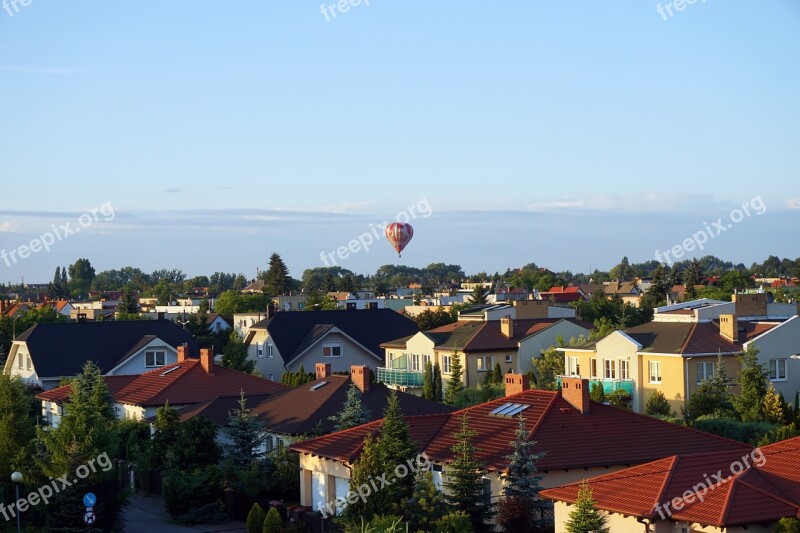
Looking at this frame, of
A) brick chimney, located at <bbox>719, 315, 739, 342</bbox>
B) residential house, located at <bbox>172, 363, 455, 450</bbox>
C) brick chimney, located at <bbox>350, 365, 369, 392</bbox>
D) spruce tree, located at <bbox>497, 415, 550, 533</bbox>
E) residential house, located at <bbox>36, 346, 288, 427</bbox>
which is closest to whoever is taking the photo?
spruce tree, located at <bbox>497, 415, 550, 533</bbox>

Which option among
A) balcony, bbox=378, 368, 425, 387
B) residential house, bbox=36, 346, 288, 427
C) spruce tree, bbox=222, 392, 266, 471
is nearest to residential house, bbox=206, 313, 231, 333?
balcony, bbox=378, 368, 425, 387

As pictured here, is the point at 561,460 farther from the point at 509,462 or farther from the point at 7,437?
the point at 7,437

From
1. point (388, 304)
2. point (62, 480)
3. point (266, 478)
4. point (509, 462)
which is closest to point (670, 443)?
point (509, 462)

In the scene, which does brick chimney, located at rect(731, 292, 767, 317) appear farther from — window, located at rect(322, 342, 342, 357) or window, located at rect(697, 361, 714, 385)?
window, located at rect(322, 342, 342, 357)

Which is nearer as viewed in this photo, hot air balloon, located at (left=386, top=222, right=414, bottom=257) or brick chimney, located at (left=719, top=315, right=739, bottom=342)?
brick chimney, located at (left=719, top=315, right=739, bottom=342)

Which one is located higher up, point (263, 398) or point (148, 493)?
point (263, 398)

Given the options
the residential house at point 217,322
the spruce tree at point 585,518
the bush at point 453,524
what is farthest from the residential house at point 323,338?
the spruce tree at point 585,518

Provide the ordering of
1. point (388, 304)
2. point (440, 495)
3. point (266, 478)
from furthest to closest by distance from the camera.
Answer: point (388, 304) < point (266, 478) < point (440, 495)
